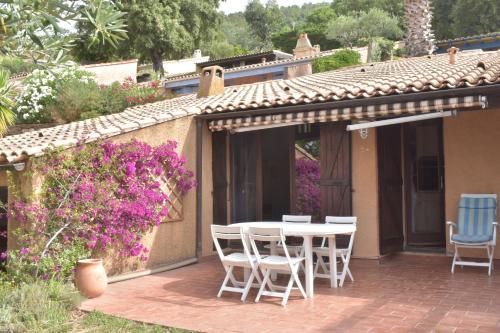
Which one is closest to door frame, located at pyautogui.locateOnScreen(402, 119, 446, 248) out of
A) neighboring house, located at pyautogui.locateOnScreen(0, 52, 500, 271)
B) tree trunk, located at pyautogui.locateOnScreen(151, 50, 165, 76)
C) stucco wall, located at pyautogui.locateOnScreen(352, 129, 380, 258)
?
neighboring house, located at pyautogui.locateOnScreen(0, 52, 500, 271)

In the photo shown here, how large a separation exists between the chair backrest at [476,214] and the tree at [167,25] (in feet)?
103

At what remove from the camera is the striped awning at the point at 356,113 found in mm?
9023

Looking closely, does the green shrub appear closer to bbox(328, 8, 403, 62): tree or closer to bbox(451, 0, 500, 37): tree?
bbox(328, 8, 403, 62): tree

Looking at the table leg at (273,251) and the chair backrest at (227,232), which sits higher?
the chair backrest at (227,232)

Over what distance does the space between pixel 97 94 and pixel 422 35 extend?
15.5 metres

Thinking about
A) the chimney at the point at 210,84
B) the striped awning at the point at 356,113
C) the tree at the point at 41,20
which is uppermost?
the chimney at the point at 210,84

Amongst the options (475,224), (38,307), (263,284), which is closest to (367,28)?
(475,224)

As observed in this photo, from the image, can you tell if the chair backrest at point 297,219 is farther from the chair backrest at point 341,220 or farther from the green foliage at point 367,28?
the green foliage at point 367,28

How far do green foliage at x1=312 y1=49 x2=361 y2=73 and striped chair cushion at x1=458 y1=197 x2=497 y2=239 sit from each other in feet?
54.7

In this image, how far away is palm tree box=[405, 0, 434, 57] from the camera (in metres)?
22.6

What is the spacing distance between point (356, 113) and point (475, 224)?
3.30m

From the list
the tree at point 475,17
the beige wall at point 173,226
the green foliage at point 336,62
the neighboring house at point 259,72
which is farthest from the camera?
the tree at point 475,17

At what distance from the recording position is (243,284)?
8.69 meters

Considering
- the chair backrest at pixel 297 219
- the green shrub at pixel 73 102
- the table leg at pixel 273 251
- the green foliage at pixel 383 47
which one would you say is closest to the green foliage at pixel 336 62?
the green foliage at pixel 383 47
